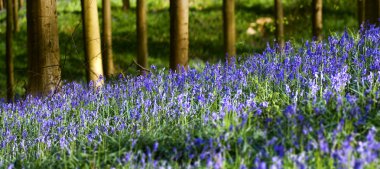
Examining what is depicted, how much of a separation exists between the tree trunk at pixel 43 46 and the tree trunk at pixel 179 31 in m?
2.25

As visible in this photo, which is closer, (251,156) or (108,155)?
(251,156)

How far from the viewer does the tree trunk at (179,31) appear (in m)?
10.5

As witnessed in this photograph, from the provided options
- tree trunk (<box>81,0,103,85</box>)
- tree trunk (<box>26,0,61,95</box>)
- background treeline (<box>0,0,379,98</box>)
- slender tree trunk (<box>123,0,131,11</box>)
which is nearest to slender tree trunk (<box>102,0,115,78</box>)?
tree trunk (<box>81,0,103,85</box>)

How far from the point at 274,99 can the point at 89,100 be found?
2.92 meters

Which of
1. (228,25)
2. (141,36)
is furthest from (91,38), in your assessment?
(228,25)

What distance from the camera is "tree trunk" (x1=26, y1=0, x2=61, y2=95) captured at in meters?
9.52

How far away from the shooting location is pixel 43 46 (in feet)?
31.5

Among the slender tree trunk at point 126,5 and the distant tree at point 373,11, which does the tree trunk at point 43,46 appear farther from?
the slender tree trunk at point 126,5

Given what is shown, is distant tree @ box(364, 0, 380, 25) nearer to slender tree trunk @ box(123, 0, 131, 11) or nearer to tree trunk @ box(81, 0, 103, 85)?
tree trunk @ box(81, 0, 103, 85)

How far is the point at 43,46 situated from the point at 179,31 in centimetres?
257

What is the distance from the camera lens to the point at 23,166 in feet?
16.2

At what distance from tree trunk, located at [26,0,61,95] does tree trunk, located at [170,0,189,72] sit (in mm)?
2247

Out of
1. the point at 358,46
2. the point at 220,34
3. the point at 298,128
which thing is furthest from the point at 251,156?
the point at 220,34

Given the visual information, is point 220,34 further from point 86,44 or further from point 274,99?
point 274,99
